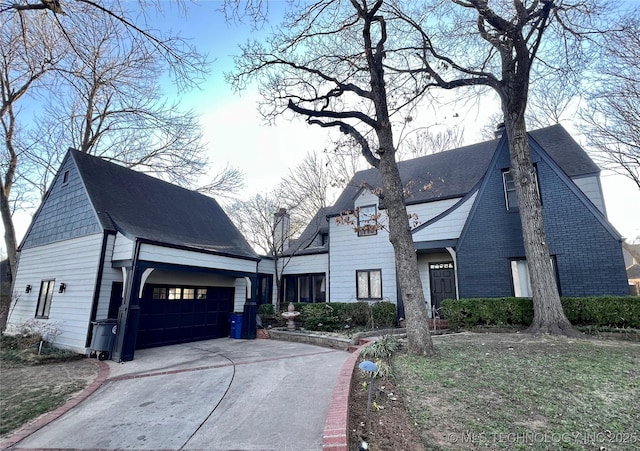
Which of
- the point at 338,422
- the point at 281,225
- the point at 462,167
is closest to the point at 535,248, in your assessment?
the point at 462,167

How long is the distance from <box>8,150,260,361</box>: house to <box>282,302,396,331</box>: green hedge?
103 inches

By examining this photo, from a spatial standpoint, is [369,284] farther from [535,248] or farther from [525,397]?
[525,397]

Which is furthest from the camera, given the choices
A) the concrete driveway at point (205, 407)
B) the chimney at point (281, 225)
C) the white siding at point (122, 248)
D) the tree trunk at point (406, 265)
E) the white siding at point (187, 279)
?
the chimney at point (281, 225)

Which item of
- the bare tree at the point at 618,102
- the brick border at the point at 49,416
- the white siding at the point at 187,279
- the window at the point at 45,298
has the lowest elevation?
the brick border at the point at 49,416

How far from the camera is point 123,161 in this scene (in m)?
18.7

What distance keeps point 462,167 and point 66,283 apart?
53.0 feet

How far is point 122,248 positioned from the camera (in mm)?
9656

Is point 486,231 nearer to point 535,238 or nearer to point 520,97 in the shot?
point 535,238

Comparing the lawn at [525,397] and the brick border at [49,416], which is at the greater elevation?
the lawn at [525,397]

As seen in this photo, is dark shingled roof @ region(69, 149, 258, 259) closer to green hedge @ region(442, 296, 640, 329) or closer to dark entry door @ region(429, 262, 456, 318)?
dark entry door @ region(429, 262, 456, 318)

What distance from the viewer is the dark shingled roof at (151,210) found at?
34.6ft

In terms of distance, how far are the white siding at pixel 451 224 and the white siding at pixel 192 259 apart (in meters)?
7.44

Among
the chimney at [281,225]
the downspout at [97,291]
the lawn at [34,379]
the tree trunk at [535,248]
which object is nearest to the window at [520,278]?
the tree trunk at [535,248]

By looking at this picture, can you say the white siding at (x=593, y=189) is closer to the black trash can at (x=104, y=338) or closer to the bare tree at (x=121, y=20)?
the bare tree at (x=121, y=20)
